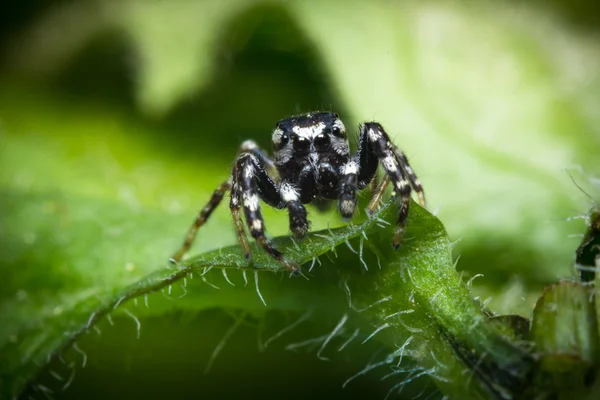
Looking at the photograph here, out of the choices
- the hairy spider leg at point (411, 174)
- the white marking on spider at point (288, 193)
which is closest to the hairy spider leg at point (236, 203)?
the white marking on spider at point (288, 193)

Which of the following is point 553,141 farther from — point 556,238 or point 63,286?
point 63,286

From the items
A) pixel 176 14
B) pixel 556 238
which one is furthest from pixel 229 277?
pixel 176 14

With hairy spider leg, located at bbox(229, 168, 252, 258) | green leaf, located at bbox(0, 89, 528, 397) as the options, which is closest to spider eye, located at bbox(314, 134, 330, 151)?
hairy spider leg, located at bbox(229, 168, 252, 258)

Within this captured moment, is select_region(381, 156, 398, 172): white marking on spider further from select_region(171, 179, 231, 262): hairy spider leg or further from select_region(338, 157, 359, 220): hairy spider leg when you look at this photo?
select_region(171, 179, 231, 262): hairy spider leg

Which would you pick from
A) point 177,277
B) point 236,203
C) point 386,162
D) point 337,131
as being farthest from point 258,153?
point 177,277

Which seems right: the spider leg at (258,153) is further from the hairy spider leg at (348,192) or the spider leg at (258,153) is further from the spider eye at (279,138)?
the hairy spider leg at (348,192)

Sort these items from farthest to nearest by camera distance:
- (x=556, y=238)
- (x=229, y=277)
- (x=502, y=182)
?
(x=502, y=182)
(x=556, y=238)
(x=229, y=277)

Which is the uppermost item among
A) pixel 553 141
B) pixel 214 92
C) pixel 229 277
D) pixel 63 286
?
pixel 214 92
